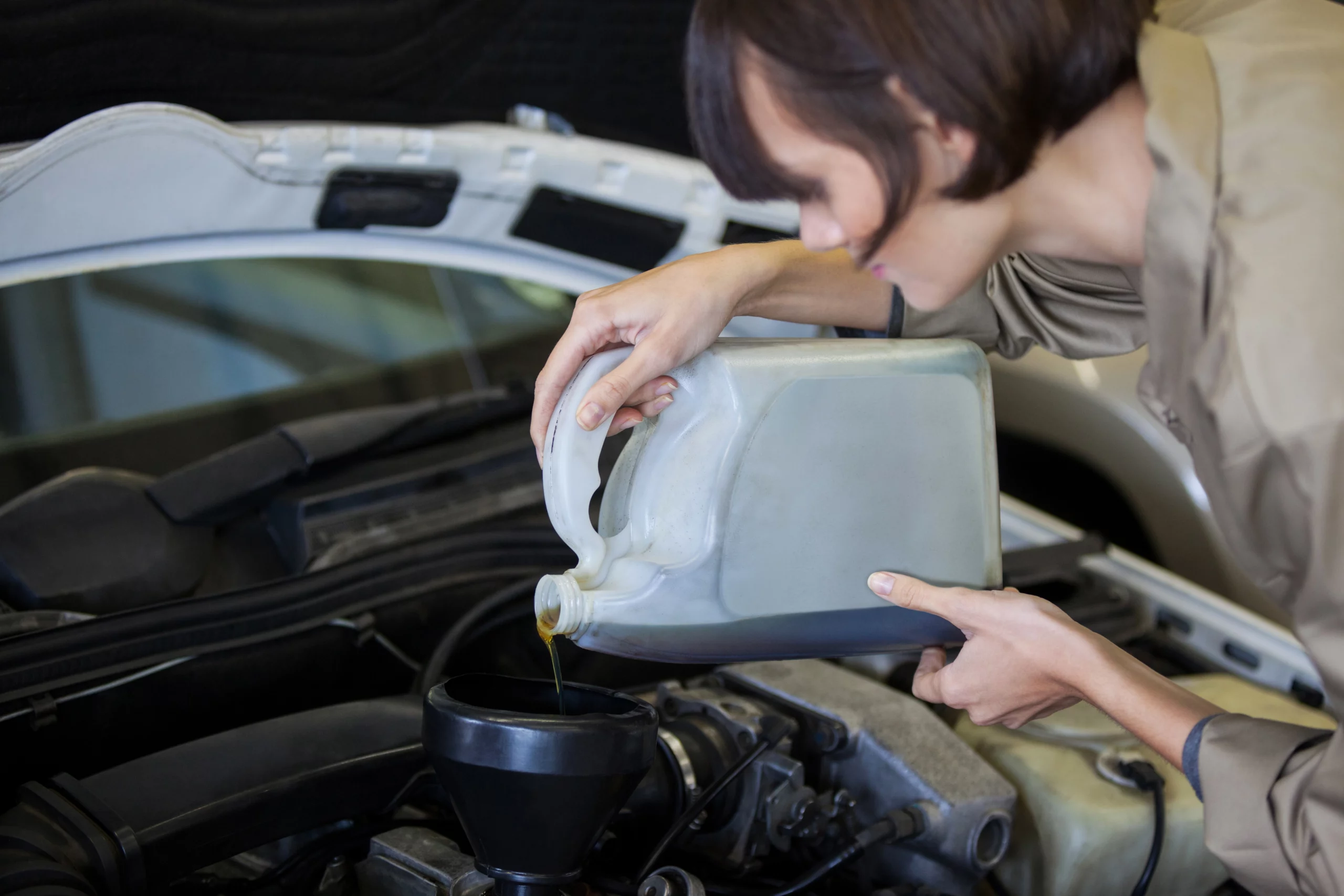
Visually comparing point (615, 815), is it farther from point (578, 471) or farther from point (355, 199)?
point (355, 199)

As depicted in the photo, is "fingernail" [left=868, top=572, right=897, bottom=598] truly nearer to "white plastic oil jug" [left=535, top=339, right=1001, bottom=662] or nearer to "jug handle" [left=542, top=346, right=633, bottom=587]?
"white plastic oil jug" [left=535, top=339, right=1001, bottom=662]

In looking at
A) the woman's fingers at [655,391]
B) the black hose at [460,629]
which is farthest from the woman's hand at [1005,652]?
the black hose at [460,629]

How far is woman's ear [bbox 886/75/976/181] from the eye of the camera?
2.19 ft

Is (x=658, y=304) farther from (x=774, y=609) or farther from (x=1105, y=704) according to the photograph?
(x=1105, y=704)

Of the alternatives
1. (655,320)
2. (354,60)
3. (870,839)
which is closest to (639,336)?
(655,320)

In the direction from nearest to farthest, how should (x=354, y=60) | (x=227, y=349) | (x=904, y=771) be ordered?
(x=904, y=771)
(x=354, y=60)
(x=227, y=349)

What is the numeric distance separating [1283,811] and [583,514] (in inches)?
19.6

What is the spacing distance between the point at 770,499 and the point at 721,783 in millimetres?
267

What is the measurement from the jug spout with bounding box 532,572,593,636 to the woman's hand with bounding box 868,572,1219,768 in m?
0.23

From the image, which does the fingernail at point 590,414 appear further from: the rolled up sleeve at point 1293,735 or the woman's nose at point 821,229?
the rolled up sleeve at point 1293,735

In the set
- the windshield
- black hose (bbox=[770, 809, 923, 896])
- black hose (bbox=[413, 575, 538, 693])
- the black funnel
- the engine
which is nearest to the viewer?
the black funnel

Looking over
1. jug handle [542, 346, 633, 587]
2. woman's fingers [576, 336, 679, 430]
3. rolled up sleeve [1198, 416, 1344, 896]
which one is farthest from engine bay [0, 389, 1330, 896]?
rolled up sleeve [1198, 416, 1344, 896]

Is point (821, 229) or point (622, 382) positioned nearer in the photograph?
point (821, 229)

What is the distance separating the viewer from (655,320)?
90cm
